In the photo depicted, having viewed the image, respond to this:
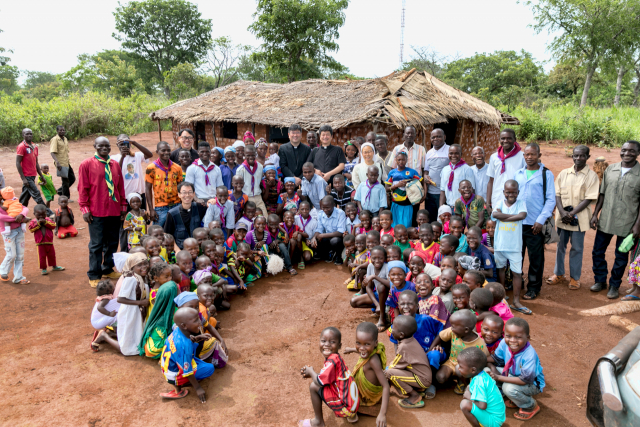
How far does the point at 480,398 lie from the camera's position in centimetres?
282

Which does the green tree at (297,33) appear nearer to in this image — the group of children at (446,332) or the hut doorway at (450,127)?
the hut doorway at (450,127)

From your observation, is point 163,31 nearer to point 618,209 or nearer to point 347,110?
point 347,110

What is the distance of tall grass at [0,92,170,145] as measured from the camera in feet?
55.4

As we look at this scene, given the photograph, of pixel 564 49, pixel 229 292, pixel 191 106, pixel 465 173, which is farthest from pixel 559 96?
pixel 229 292

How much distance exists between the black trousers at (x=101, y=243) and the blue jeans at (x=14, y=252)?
3.20 ft

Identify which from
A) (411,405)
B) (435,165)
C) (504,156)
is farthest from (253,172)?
(411,405)

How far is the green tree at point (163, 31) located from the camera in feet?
109

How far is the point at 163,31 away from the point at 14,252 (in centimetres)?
3353

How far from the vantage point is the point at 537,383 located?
3312mm

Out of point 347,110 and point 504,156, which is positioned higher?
point 347,110

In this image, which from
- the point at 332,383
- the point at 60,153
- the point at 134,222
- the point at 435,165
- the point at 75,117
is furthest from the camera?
the point at 75,117

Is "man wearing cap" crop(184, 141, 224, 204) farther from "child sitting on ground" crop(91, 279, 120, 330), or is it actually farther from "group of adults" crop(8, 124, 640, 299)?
"child sitting on ground" crop(91, 279, 120, 330)

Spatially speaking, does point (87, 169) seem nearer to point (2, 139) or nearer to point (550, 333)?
point (550, 333)

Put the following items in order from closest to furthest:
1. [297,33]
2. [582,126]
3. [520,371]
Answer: [520,371], [582,126], [297,33]
